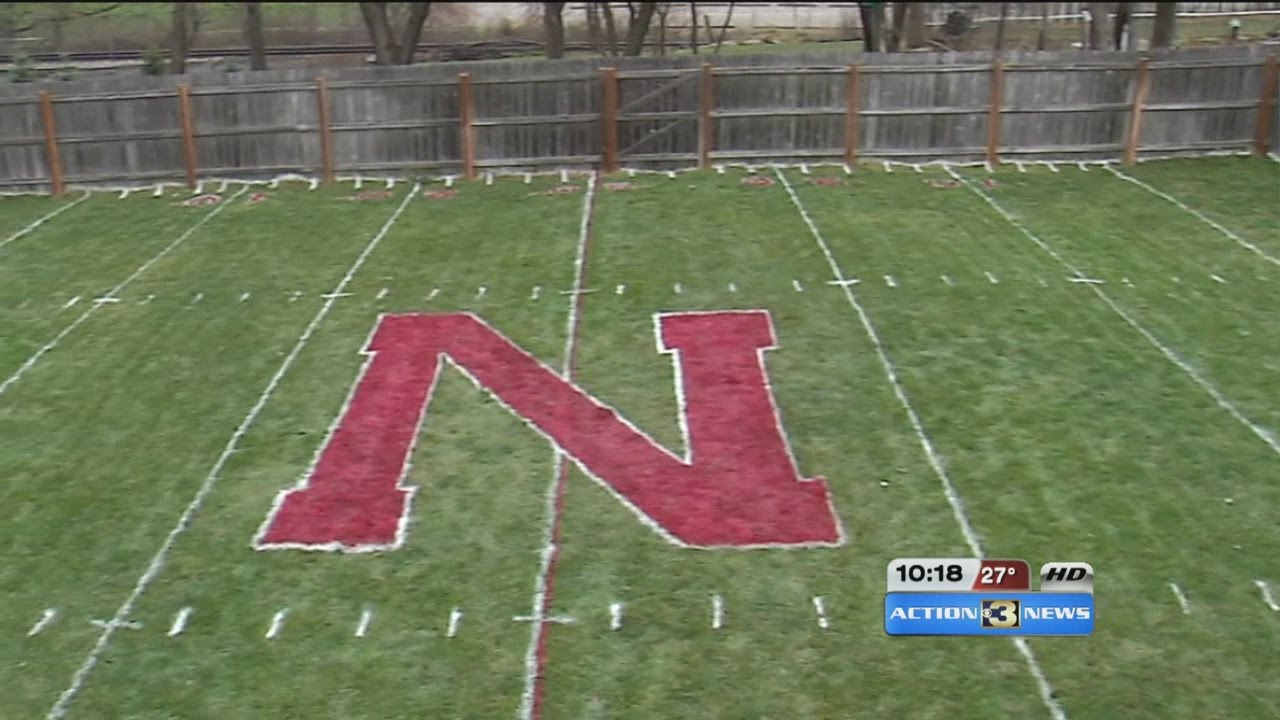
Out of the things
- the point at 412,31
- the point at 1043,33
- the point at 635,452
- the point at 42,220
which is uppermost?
the point at 412,31

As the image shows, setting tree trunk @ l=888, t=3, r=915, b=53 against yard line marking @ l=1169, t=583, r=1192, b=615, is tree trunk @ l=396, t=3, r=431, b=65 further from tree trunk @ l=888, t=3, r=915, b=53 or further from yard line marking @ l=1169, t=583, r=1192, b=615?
yard line marking @ l=1169, t=583, r=1192, b=615

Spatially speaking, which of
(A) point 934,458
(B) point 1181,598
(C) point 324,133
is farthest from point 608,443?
(C) point 324,133

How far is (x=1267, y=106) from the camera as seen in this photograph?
60.8ft

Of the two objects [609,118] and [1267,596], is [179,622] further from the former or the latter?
[609,118]

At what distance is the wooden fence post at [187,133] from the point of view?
59.3ft

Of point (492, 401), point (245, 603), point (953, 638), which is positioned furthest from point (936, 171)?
point (245, 603)

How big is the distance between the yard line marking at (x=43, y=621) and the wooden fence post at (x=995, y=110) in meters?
15.0

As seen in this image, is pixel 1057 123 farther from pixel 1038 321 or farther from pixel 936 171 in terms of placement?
pixel 1038 321

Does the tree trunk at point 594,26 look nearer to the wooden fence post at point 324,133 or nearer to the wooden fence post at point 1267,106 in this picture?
the wooden fence post at point 324,133

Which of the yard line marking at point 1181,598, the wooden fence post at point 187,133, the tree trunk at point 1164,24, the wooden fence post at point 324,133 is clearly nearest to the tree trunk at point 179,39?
the wooden fence post at point 187,133

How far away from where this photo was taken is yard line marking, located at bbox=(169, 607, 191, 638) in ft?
24.4

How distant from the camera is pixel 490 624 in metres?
7.43

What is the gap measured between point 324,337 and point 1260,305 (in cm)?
972
